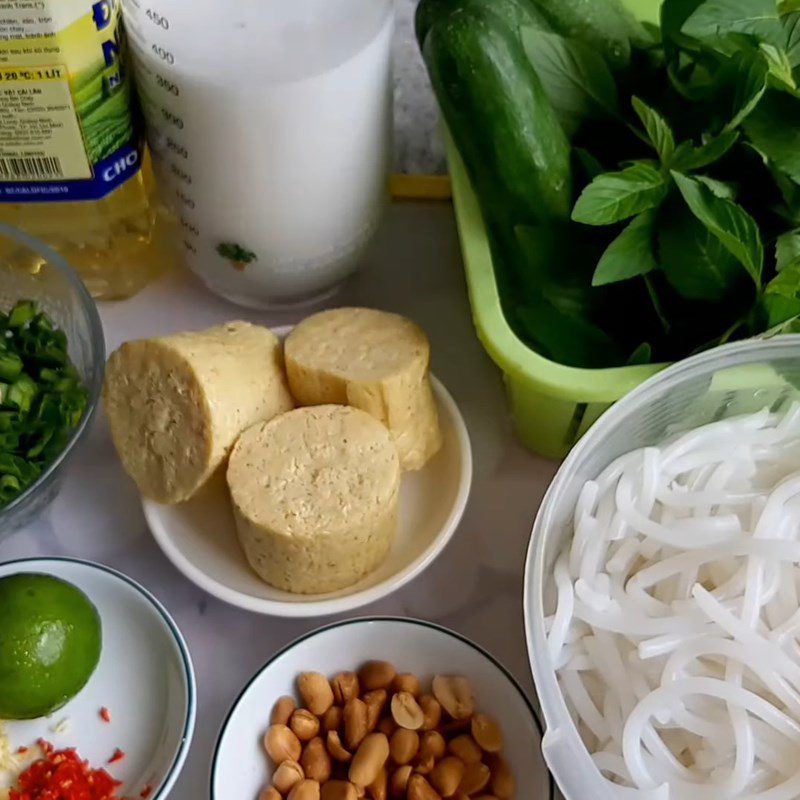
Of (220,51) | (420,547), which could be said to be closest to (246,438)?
(420,547)

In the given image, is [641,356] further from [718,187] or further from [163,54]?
[163,54]

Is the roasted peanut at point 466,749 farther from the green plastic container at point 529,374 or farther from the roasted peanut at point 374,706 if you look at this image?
the green plastic container at point 529,374

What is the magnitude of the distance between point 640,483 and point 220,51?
38 cm

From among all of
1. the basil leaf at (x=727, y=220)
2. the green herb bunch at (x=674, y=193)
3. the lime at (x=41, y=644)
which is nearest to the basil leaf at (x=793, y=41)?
the green herb bunch at (x=674, y=193)

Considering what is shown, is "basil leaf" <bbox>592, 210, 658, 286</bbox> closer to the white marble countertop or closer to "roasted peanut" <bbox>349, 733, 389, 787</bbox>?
the white marble countertop

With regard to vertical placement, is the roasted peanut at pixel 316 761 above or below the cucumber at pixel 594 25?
below

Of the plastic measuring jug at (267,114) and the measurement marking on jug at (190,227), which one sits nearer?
the plastic measuring jug at (267,114)

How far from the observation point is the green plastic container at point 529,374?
623 millimetres

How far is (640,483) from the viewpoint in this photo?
63cm

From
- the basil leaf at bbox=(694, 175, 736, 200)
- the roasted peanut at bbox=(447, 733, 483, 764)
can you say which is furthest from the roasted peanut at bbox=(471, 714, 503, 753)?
the basil leaf at bbox=(694, 175, 736, 200)

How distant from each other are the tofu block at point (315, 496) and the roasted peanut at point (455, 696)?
0.29 ft

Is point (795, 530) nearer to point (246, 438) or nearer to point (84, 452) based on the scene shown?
point (246, 438)

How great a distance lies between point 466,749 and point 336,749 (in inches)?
3.0

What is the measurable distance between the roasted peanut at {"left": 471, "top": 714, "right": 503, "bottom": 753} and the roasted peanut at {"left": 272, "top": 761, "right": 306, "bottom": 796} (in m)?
0.11
